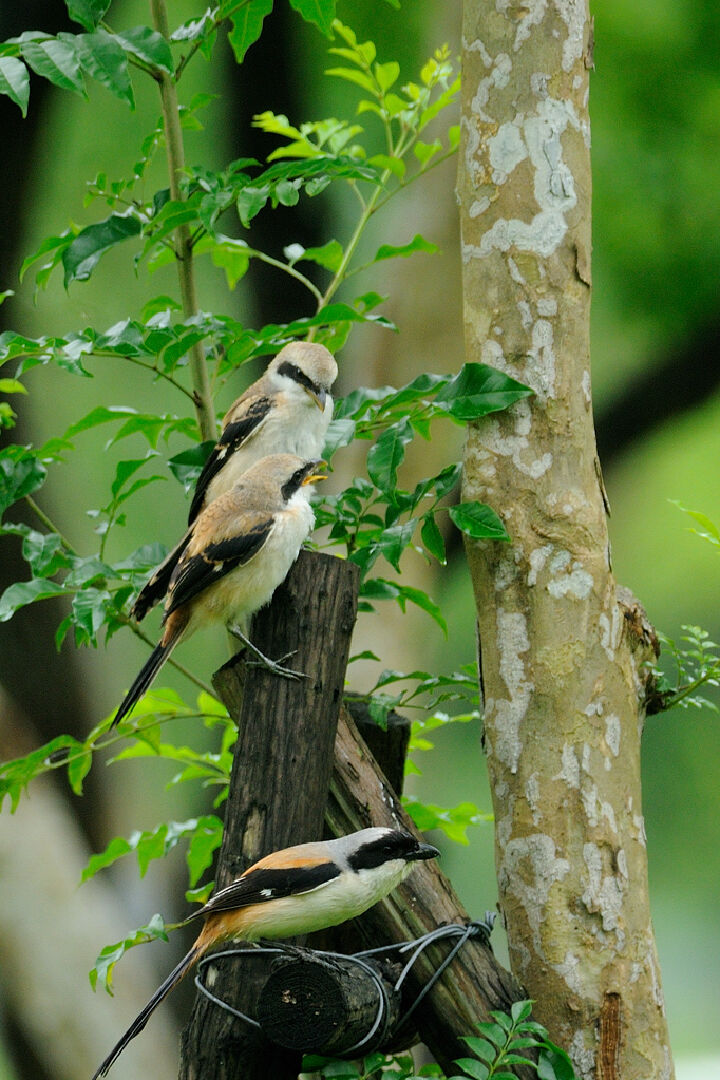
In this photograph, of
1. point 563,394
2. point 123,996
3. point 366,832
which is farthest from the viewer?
point 123,996

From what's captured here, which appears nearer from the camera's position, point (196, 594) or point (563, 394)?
point (196, 594)

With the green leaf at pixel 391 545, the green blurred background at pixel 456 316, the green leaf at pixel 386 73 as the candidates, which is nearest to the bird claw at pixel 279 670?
the green leaf at pixel 391 545

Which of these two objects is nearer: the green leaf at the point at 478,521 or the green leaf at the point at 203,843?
the green leaf at the point at 478,521

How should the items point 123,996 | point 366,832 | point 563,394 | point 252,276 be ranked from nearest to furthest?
point 366,832, point 563,394, point 123,996, point 252,276

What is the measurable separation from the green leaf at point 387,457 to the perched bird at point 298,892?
1.68ft

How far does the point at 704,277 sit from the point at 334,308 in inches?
78.5

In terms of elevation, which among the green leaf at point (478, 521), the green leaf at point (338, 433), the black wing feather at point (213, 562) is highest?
the green leaf at point (338, 433)

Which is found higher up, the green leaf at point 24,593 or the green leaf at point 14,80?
the green leaf at point 14,80

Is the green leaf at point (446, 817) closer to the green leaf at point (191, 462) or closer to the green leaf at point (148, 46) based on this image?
the green leaf at point (191, 462)

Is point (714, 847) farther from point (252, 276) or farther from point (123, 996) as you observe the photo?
point (252, 276)

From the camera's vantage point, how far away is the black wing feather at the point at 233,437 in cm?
162

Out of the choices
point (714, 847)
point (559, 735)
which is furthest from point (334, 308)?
point (714, 847)

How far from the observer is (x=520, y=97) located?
1512 millimetres

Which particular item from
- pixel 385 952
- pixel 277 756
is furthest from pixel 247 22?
Result: pixel 385 952
